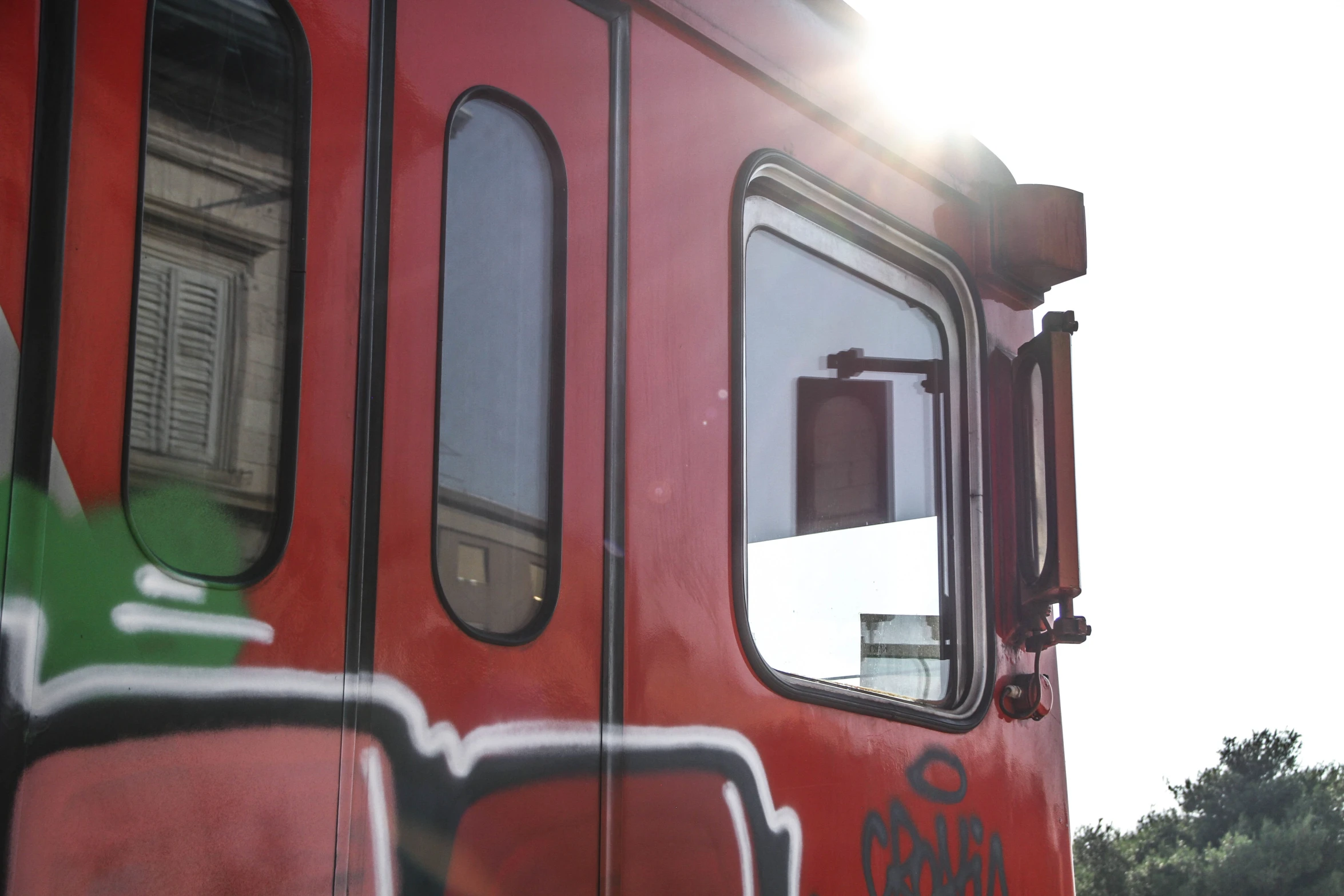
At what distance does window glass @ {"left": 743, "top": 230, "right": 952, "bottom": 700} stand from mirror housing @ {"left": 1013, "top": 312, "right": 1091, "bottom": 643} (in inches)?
6.8

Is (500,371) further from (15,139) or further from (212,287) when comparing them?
(15,139)

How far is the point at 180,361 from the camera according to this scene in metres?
1.49

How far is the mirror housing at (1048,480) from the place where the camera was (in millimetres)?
2725

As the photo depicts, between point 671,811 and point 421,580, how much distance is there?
0.49 meters

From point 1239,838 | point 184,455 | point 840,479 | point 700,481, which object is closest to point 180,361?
point 184,455

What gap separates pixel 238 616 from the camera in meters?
1.47

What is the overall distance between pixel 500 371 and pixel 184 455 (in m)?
0.46

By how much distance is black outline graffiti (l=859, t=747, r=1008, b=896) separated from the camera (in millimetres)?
2312

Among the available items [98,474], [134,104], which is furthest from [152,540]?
[134,104]

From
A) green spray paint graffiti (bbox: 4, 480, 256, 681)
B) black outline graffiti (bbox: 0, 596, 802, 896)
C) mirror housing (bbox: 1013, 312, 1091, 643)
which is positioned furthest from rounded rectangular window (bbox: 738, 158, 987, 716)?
Answer: green spray paint graffiti (bbox: 4, 480, 256, 681)

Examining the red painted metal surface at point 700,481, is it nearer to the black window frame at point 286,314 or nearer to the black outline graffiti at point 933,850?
the black outline graffiti at point 933,850

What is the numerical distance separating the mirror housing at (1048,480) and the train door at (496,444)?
1.12m

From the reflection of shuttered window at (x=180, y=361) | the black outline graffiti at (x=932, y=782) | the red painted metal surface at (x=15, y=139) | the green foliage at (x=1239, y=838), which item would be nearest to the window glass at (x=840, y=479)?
the black outline graffiti at (x=932, y=782)

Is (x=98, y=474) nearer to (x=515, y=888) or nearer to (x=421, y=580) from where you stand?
(x=421, y=580)
